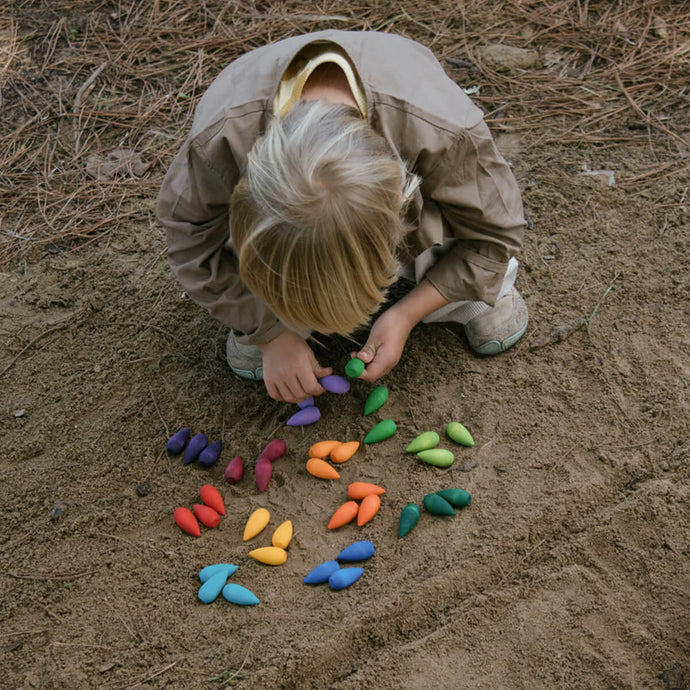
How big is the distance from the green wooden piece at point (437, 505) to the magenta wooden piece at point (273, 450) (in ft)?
1.60

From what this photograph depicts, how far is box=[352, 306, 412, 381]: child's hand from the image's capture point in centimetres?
219

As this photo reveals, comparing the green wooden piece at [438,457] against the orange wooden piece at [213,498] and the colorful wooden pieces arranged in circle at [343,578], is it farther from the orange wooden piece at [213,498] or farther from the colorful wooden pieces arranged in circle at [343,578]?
the orange wooden piece at [213,498]

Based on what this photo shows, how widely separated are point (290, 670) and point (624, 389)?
1.31 metres

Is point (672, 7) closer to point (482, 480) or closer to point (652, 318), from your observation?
point (652, 318)

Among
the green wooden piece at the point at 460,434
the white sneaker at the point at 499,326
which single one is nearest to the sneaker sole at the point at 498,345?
the white sneaker at the point at 499,326

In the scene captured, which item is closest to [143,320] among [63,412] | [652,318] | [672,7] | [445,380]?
[63,412]

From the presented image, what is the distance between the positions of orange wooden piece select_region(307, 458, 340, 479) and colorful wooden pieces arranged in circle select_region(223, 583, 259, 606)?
1.35 ft

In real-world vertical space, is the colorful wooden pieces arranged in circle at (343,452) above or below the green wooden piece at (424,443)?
below

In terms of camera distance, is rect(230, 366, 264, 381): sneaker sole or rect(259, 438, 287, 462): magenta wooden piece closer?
rect(259, 438, 287, 462): magenta wooden piece

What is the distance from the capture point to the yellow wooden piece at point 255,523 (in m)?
2.02

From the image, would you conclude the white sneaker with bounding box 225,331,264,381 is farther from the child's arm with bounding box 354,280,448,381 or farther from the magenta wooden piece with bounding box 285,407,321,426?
the child's arm with bounding box 354,280,448,381

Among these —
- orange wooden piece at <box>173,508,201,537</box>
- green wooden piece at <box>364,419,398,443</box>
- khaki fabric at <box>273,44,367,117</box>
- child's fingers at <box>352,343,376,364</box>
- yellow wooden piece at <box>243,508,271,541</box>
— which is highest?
khaki fabric at <box>273,44,367,117</box>

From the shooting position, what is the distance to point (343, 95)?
1.68 meters

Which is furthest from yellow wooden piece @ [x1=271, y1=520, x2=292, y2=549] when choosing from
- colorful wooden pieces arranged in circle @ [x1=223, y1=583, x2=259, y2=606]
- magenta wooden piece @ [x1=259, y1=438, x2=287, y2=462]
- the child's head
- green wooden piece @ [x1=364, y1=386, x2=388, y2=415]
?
the child's head
